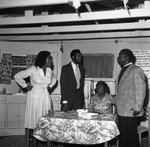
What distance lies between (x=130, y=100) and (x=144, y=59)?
2.79 meters

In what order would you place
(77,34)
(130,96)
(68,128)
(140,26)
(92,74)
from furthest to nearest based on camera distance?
1. (92,74)
2. (77,34)
3. (140,26)
4. (130,96)
5. (68,128)

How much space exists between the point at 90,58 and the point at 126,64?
2.71m

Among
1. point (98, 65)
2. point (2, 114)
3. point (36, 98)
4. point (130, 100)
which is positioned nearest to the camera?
point (130, 100)

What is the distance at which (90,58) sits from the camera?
7.22m

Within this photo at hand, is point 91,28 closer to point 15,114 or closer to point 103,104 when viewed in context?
point 103,104

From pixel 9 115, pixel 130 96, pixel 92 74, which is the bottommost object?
pixel 9 115

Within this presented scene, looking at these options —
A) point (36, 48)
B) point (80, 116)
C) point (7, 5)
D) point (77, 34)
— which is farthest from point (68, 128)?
point (36, 48)

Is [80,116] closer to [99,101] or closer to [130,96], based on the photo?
[130,96]

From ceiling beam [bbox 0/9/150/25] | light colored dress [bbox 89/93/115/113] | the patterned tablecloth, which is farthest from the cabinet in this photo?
the patterned tablecloth

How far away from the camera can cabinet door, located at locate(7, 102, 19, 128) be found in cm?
684

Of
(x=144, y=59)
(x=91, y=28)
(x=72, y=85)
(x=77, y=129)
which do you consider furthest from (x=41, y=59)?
(x=144, y=59)

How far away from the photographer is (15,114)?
689 centimetres

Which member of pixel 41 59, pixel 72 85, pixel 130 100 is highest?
pixel 41 59

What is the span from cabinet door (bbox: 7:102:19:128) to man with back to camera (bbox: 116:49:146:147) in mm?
3203
